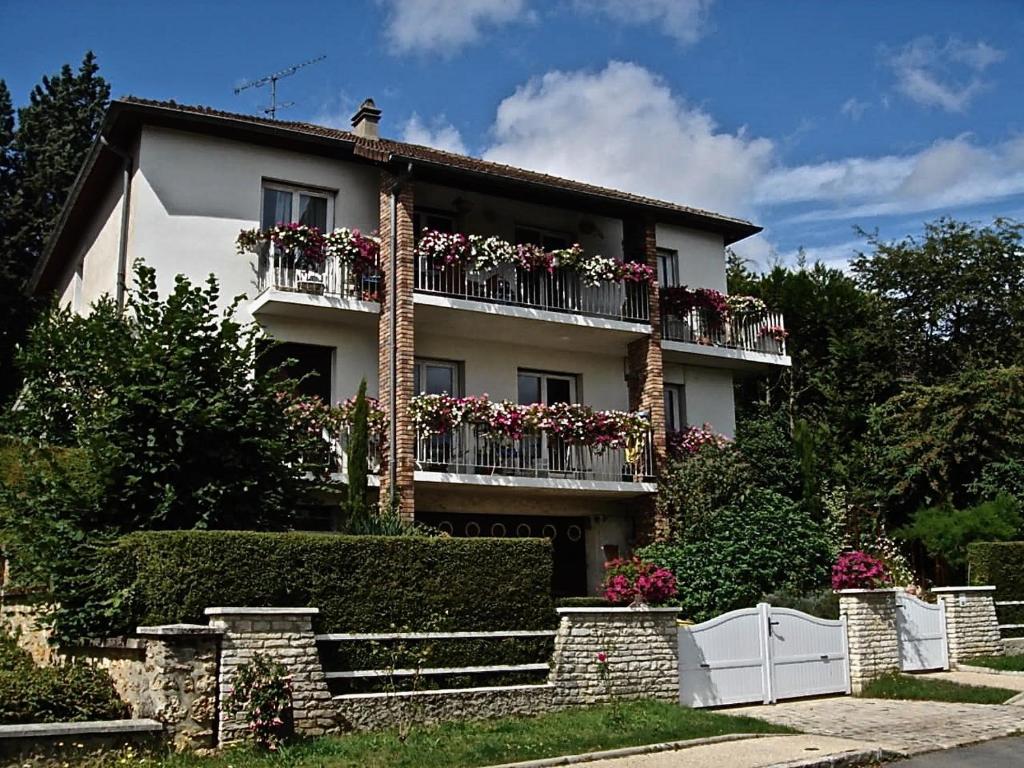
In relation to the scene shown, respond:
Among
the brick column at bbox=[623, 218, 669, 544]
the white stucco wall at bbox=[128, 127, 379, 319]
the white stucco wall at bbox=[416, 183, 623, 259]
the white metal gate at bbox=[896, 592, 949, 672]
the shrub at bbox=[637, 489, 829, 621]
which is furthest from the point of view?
the white stucco wall at bbox=[416, 183, 623, 259]

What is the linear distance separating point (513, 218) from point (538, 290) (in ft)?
7.22

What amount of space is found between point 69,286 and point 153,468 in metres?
12.9

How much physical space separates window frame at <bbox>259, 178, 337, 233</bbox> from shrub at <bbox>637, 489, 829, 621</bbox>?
8.64 meters

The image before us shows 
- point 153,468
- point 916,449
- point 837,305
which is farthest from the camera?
point 837,305

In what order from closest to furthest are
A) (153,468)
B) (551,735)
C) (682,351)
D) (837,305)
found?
(551,735) < (153,468) < (682,351) < (837,305)

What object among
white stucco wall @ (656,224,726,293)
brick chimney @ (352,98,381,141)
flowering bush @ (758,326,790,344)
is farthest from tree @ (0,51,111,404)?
flowering bush @ (758,326,790,344)

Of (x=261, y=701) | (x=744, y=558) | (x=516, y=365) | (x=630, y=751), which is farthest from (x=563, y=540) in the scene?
(x=261, y=701)

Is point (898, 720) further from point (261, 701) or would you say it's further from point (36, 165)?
point (36, 165)

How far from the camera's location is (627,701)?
13141mm

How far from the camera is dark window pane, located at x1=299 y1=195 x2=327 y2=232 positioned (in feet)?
63.3

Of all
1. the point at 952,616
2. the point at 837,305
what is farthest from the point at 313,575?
the point at 837,305

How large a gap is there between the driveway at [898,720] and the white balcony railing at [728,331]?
29.7ft

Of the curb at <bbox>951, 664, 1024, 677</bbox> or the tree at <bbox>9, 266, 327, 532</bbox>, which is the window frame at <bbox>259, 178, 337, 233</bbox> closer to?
the tree at <bbox>9, 266, 327, 532</bbox>

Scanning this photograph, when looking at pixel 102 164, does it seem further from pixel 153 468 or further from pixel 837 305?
pixel 837 305
